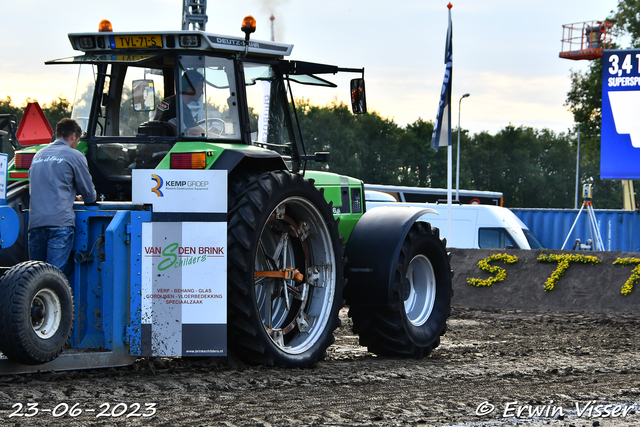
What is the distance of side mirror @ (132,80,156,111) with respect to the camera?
774 centimetres

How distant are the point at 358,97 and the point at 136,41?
88.8 inches

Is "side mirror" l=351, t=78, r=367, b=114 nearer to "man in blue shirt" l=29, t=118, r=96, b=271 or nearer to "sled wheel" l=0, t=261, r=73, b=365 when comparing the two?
"man in blue shirt" l=29, t=118, r=96, b=271

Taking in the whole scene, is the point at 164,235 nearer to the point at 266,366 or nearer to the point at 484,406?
the point at 266,366

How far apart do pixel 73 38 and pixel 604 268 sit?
35.5ft

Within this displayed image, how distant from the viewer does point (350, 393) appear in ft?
20.6

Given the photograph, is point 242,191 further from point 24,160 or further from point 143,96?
point 24,160

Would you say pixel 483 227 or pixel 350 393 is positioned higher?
pixel 483 227

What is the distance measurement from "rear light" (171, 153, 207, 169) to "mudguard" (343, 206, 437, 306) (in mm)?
2191

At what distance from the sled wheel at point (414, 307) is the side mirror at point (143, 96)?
111 inches

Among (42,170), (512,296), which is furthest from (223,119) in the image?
(512,296)

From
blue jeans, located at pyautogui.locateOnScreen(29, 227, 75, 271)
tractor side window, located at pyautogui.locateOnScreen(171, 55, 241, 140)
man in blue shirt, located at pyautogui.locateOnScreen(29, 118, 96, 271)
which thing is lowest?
blue jeans, located at pyautogui.locateOnScreen(29, 227, 75, 271)

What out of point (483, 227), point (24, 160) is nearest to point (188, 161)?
point (24, 160)

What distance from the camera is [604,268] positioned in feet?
49.6

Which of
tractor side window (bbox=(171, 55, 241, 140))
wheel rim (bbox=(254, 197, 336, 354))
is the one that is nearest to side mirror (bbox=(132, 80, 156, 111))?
tractor side window (bbox=(171, 55, 241, 140))
